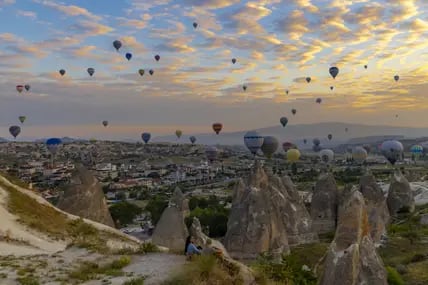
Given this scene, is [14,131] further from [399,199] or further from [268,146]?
[399,199]

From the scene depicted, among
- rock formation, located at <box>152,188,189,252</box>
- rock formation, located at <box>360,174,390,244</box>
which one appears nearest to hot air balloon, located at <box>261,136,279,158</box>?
rock formation, located at <box>360,174,390,244</box>

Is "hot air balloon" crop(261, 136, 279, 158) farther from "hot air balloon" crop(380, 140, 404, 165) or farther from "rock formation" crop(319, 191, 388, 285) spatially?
"rock formation" crop(319, 191, 388, 285)

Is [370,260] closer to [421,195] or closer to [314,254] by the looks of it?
[314,254]

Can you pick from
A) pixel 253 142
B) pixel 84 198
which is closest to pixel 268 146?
pixel 253 142

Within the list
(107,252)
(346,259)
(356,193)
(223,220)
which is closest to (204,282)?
(107,252)

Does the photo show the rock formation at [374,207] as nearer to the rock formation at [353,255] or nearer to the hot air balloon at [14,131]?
the rock formation at [353,255]

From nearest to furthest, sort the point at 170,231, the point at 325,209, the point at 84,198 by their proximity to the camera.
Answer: the point at 170,231 → the point at 84,198 → the point at 325,209

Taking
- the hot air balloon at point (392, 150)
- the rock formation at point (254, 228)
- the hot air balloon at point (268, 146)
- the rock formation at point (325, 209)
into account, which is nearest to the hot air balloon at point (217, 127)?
the hot air balloon at point (268, 146)
